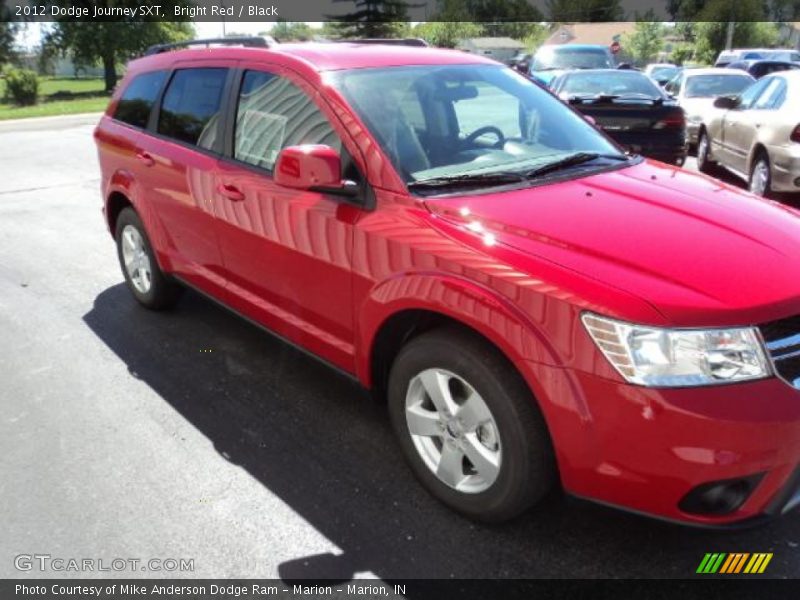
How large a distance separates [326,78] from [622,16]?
112m

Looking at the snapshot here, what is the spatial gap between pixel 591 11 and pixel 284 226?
357 ft

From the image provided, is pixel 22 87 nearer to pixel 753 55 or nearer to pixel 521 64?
pixel 521 64

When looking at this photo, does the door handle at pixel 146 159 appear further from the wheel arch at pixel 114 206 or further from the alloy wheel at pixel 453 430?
the alloy wheel at pixel 453 430

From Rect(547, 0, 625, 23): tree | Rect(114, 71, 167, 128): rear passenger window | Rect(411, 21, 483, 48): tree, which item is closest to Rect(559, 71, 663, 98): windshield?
Rect(114, 71, 167, 128): rear passenger window

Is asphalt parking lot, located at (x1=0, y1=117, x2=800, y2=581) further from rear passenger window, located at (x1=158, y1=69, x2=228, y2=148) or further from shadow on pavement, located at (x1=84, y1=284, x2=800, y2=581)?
rear passenger window, located at (x1=158, y1=69, x2=228, y2=148)

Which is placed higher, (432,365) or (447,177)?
(447,177)

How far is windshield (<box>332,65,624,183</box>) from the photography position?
122 inches

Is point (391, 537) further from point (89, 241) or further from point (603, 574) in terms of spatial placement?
point (89, 241)

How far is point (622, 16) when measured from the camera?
10325cm

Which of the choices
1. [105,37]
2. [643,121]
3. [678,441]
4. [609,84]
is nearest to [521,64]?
[609,84]

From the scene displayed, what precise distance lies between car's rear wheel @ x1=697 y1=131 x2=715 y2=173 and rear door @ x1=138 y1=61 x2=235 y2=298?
792cm

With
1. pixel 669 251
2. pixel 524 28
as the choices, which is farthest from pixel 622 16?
pixel 669 251

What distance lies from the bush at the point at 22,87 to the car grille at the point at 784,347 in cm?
3758

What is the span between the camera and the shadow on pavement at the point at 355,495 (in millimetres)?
2580
